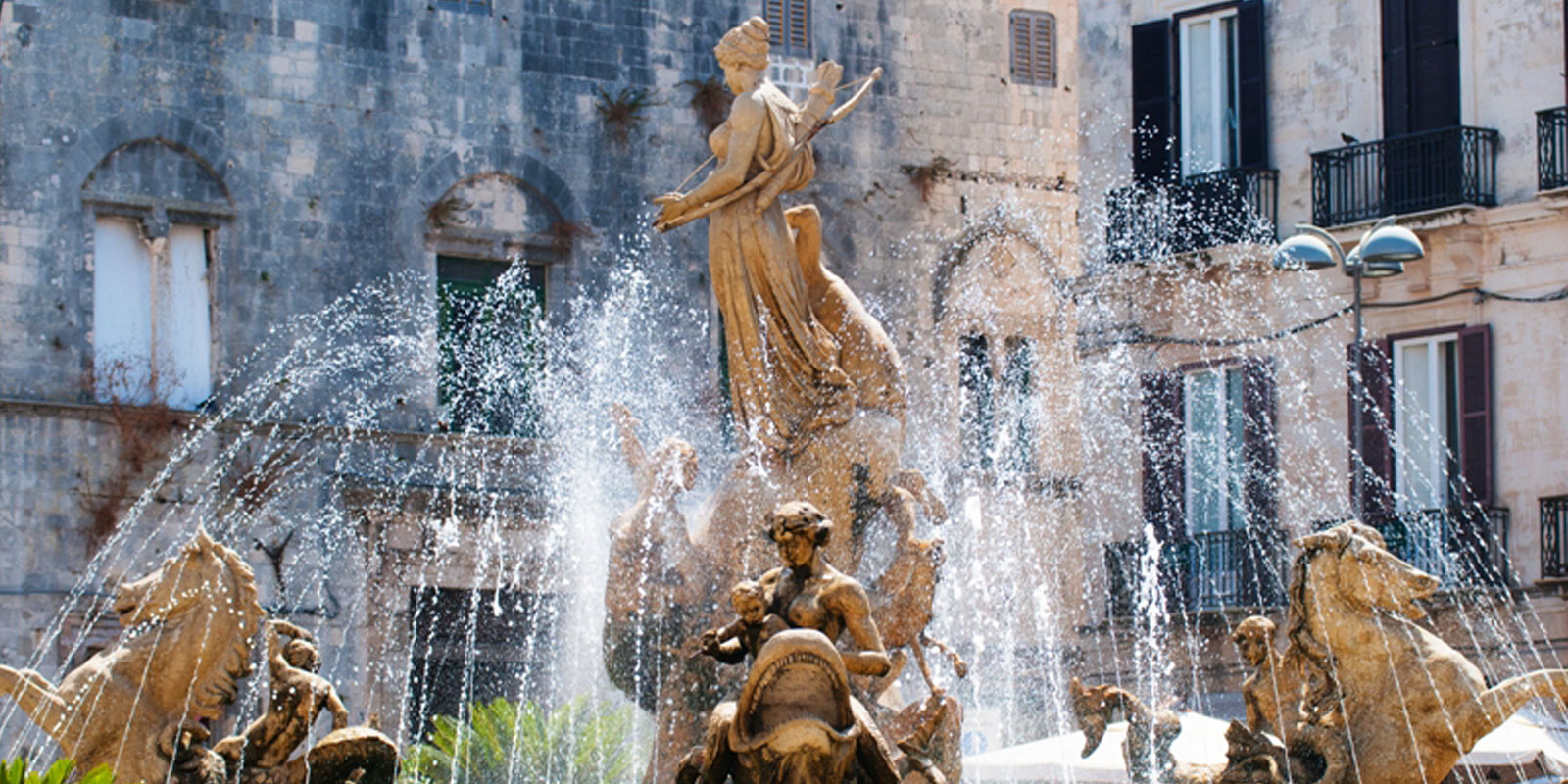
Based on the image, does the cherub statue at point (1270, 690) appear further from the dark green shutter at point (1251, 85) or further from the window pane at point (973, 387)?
the window pane at point (973, 387)

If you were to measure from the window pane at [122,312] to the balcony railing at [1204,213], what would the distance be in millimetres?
9848

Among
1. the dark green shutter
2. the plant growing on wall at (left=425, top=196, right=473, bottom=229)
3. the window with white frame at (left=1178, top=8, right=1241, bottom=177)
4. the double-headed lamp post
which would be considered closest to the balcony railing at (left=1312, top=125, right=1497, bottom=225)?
the dark green shutter

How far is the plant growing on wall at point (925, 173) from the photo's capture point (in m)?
31.0

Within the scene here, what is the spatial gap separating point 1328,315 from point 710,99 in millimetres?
6717

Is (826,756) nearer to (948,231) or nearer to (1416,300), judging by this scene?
(1416,300)

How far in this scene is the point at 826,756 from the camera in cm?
1057

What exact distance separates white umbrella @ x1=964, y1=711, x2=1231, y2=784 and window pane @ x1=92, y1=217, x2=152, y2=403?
11.5 m

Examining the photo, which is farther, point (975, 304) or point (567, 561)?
point (975, 304)

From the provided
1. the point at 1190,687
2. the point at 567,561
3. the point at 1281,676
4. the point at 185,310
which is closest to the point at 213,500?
the point at 185,310

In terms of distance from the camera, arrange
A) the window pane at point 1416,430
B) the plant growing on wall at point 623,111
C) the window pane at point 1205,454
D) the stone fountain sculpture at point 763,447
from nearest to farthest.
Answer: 1. the stone fountain sculpture at point 763,447
2. the window pane at point 1416,430
3. the window pane at point 1205,454
4. the plant growing on wall at point 623,111

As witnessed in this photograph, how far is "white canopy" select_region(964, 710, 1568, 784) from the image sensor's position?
1736 centimetres

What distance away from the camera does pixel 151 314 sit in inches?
1076

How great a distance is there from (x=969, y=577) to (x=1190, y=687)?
2399 mm

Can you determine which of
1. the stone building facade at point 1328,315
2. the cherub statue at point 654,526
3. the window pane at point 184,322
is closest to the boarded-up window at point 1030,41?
the stone building facade at point 1328,315
